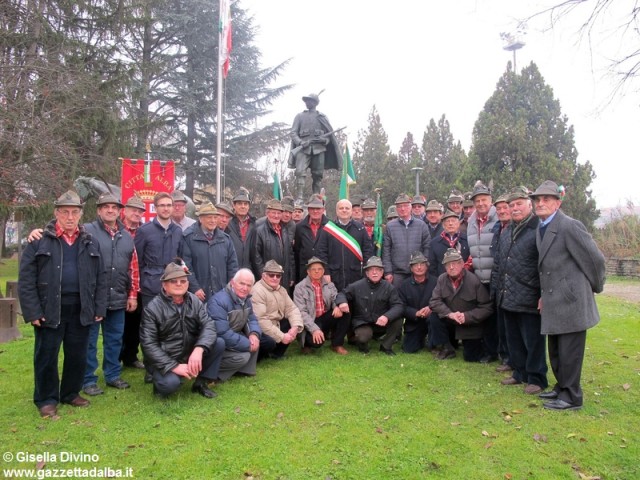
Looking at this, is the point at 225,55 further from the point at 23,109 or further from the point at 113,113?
the point at 113,113

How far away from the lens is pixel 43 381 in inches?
175

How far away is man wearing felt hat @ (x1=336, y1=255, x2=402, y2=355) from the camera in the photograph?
665cm

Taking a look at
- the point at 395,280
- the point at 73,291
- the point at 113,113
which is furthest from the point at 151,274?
the point at 113,113

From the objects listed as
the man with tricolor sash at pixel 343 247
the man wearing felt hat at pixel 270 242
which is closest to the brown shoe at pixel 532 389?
the man with tricolor sash at pixel 343 247

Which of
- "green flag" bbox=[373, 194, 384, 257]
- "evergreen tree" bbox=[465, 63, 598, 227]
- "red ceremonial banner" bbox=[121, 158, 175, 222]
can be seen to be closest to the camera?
"green flag" bbox=[373, 194, 384, 257]

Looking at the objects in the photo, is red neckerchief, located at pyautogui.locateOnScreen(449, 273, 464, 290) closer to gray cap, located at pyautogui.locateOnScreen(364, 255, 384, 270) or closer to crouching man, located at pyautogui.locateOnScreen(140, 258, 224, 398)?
gray cap, located at pyautogui.locateOnScreen(364, 255, 384, 270)

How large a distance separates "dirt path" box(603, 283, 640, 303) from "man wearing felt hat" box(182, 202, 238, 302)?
1267cm

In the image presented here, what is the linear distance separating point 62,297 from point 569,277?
188 inches

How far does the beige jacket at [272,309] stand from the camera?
5969mm

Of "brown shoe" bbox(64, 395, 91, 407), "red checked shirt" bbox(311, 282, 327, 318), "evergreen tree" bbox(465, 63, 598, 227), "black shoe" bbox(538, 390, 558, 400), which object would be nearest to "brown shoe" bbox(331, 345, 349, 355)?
A: "red checked shirt" bbox(311, 282, 327, 318)

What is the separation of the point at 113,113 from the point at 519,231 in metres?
15.0

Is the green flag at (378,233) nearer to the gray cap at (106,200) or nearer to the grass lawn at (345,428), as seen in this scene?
the grass lawn at (345,428)

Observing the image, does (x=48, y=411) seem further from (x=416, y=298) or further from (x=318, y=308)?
(x=416, y=298)

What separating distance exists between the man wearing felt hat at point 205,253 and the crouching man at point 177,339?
67 centimetres
